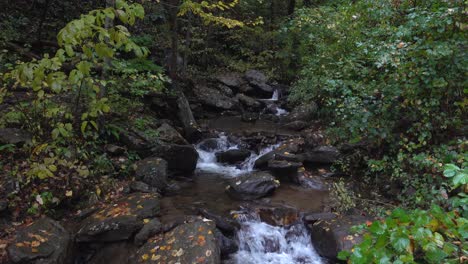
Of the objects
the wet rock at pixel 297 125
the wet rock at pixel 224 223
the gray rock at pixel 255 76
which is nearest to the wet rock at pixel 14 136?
the wet rock at pixel 224 223

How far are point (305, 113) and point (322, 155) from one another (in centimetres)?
379

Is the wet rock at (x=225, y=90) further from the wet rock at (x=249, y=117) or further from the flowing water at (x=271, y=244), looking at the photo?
the flowing water at (x=271, y=244)

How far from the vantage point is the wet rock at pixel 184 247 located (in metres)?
4.71

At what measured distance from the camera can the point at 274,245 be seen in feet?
19.5

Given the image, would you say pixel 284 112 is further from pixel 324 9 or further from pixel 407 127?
pixel 407 127

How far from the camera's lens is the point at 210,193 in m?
7.57

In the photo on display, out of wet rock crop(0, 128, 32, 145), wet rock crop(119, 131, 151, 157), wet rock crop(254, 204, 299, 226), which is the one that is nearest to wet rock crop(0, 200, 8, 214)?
wet rock crop(0, 128, 32, 145)

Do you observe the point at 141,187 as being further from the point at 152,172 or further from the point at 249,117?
the point at 249,117

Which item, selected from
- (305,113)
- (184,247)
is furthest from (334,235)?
(305,113)

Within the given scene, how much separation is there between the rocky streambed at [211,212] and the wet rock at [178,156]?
0.03m

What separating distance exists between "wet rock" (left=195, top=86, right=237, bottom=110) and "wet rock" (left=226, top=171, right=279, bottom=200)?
6.90m

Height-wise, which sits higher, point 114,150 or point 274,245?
point 114,150

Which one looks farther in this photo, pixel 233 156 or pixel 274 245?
pixel 233 156

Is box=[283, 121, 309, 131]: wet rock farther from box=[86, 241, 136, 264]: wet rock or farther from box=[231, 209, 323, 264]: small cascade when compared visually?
box=[86, 241, 136, 264]: wet rock
